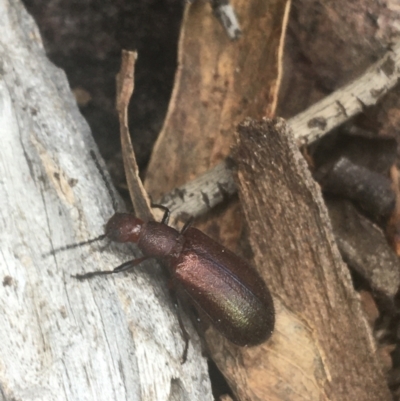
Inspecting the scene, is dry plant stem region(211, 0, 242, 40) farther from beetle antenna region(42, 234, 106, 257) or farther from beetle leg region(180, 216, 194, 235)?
beetle antenna region(42, 234, 106, 257)

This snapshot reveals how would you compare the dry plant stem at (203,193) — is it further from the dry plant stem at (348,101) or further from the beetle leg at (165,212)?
the dry plant stem at (348,101)

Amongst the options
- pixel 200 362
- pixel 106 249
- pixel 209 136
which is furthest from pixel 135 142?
pixel 200 362

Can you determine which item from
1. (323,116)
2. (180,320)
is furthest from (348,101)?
(180,320)

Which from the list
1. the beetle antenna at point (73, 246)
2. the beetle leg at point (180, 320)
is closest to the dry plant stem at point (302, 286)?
the beetle leg at point (180, 320)

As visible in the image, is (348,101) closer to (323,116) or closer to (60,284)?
(323,116)

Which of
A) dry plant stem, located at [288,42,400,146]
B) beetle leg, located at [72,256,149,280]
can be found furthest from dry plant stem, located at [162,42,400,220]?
beetle leg, located at [72,256,149,280]

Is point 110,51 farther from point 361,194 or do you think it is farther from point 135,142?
point 361,194

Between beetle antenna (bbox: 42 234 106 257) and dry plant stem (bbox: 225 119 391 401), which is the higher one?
beetle antenna (bbox: 42 234 106 257)
